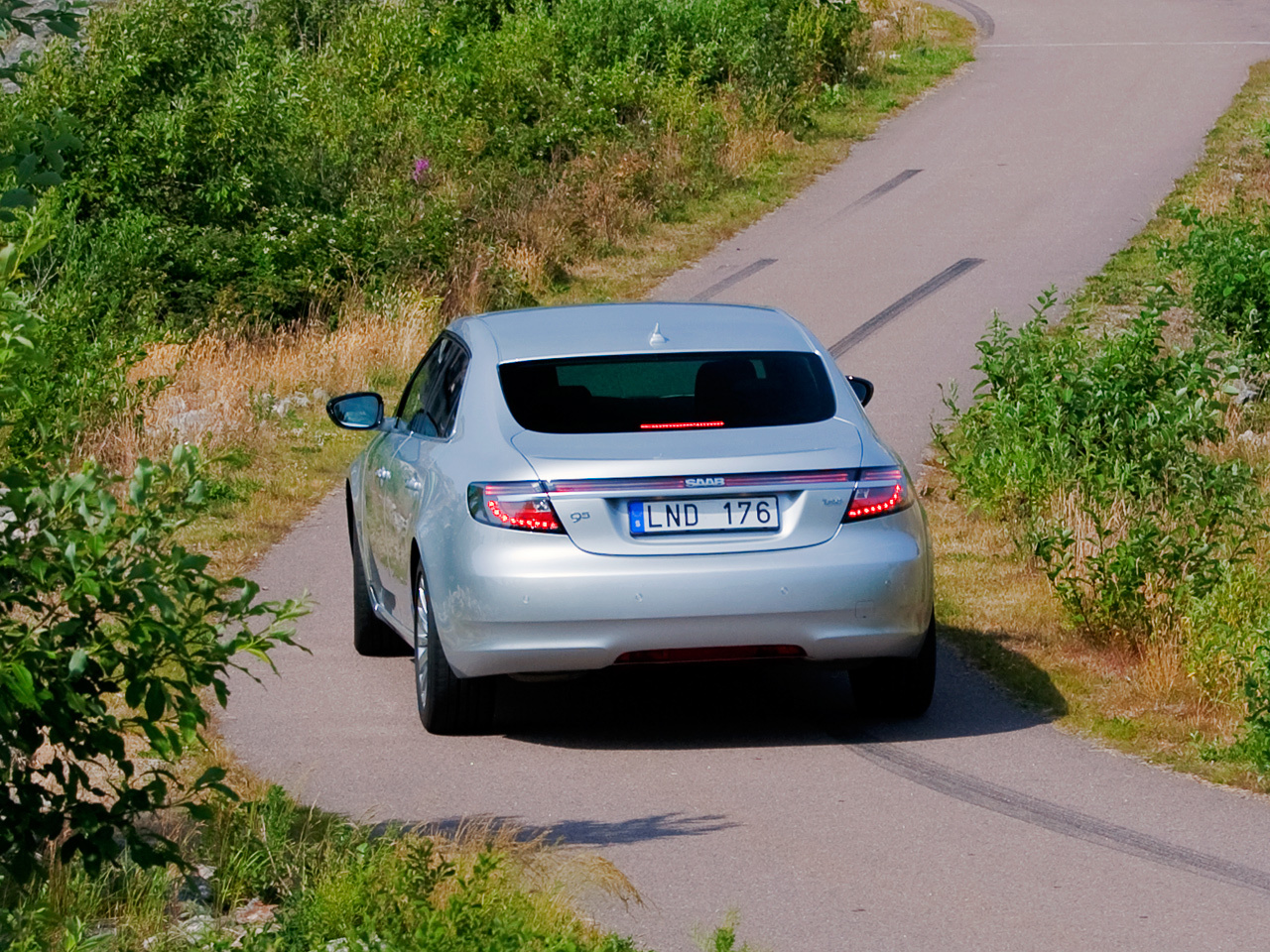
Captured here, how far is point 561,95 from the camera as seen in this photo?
27516mm

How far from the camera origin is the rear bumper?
7.38m

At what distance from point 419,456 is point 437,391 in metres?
0.61

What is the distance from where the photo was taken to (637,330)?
8.38 m

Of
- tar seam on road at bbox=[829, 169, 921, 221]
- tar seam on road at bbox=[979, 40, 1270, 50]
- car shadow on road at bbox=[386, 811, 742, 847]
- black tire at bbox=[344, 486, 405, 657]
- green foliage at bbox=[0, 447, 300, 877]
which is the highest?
green foliage at bbox=[0, 447, 300, 877]

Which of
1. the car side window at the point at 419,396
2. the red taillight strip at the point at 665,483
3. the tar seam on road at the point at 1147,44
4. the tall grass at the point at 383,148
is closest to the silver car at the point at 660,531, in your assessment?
the red taillight strip at the point at 665,483

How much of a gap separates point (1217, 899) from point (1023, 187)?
68.0ft

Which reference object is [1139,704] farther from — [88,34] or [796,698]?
[88,34]

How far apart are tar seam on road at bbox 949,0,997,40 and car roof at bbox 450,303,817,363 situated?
31398 mm

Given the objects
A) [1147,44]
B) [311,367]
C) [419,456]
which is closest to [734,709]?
[419,456]

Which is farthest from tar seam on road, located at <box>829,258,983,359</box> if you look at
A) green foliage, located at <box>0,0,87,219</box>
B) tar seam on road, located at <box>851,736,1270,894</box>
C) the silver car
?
green foliage, located at <box>0,0,87,219</box>

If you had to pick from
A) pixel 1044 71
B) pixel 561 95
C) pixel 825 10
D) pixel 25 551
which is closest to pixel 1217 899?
pixel 25 551

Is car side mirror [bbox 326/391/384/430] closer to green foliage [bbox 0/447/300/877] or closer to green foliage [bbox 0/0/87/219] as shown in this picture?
green foliage [bbox 0/0/87/219]

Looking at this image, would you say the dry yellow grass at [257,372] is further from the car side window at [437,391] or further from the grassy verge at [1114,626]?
the grassy verge at [1114,626]

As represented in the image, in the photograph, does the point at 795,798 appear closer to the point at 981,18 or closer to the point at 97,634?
the point at 97,634
